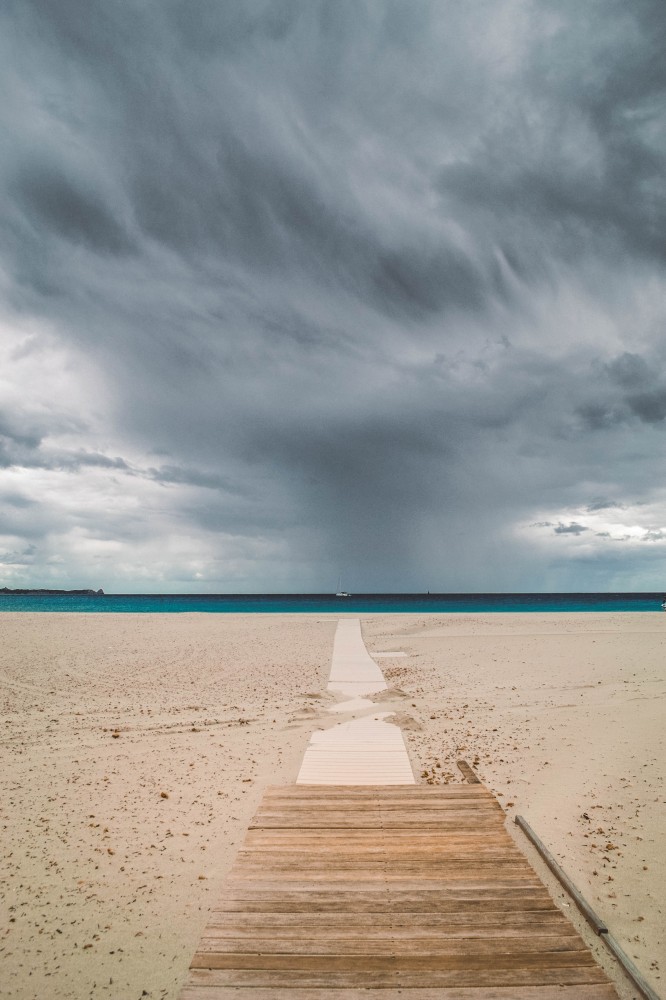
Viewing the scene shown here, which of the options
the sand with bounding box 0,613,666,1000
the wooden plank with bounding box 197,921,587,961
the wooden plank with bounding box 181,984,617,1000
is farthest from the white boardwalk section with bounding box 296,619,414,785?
the wooden plank with bounding box 181,984,617,1000

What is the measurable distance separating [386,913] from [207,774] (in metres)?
5.21

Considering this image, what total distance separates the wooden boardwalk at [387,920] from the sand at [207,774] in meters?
0.77

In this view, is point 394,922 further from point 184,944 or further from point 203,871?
point 203,871

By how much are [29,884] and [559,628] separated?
1290 inches

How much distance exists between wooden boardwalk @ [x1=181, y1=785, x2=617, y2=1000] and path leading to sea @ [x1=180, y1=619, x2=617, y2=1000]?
1 cm

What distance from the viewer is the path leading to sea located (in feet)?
12.7

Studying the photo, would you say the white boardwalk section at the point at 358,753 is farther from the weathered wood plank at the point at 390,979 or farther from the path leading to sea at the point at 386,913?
the weathered wood plank at the point at 390,979

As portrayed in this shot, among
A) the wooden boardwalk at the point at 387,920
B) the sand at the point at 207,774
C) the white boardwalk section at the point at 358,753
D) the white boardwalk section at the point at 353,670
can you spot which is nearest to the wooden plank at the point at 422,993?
the wooden boardwalk at the point at 387,920

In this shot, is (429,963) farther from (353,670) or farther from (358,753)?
(353,670)

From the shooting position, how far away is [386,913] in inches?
180

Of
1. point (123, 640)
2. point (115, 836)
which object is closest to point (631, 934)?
point (115, 836)

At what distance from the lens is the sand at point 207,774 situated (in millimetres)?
5074

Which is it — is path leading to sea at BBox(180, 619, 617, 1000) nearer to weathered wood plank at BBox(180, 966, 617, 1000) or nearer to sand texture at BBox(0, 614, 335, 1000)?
weathered wood plank at BBox(180, 966, 617, 1000)

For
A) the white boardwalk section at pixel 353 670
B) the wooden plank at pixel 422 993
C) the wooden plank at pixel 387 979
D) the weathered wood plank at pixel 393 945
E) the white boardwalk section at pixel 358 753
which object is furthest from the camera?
the white boardwalk section at pixel 353 670
